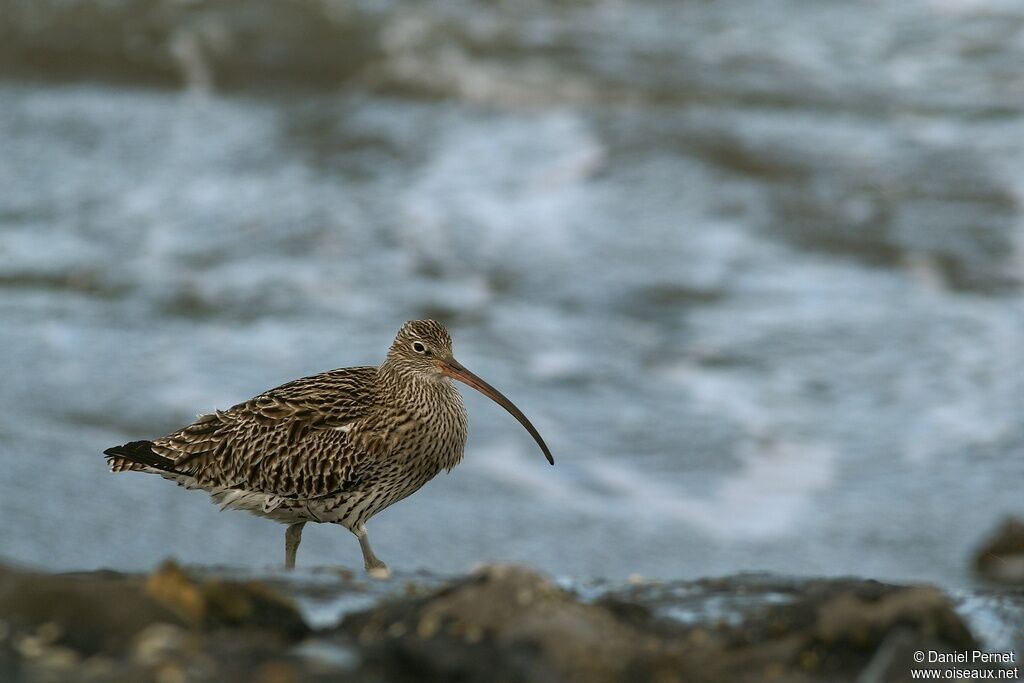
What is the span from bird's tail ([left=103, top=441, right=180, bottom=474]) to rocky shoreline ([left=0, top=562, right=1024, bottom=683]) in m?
2.60

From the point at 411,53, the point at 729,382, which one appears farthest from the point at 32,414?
the point at 411,53

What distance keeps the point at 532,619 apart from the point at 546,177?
37.6 ft

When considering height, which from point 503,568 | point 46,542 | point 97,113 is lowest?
point 503,568

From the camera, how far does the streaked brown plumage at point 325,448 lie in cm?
708

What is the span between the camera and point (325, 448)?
7.08 m

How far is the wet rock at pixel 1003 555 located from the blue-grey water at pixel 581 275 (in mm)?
227

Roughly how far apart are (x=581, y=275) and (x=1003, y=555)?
18.2 ft

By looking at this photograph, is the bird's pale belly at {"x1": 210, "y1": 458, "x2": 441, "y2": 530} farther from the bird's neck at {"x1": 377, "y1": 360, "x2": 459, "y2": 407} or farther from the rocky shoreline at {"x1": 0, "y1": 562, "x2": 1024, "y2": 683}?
the rocky shoreline at {"x1": 0, "y1": 562, "x2": 1024, "y2": 683}

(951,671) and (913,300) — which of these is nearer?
(951,671)

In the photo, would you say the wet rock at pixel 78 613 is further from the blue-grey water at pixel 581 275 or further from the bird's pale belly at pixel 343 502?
the blue-grey water at pixel 581 275

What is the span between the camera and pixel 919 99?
17.4 meters

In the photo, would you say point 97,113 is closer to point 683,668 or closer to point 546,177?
point 546,177

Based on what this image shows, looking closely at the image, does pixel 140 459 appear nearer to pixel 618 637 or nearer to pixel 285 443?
pixel 285 443

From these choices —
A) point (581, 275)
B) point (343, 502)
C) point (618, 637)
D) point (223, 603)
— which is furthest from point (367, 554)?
point (581, 275)
